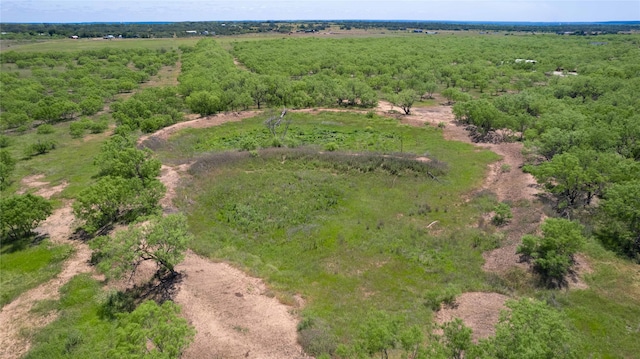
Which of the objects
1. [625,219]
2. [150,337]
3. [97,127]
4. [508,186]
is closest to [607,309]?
[625,219]

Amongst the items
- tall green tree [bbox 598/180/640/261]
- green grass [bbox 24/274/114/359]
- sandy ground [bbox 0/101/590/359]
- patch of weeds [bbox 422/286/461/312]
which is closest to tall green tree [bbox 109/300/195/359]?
sandy ground [bbox 0/101/590/359]

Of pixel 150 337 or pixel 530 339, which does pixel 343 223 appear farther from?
pixel 150 337

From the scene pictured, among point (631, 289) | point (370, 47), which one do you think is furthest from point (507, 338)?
point (370, 47)

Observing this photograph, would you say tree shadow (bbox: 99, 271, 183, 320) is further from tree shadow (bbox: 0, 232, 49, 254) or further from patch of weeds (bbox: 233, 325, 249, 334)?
tree shadow (bbox: 0, 232, 49, 254)

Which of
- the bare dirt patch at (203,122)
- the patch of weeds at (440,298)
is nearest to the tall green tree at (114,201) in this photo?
the bare dirt patch at (203,122)

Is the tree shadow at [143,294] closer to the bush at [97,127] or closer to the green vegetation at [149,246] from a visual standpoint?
the green vegetation at [149,246]
